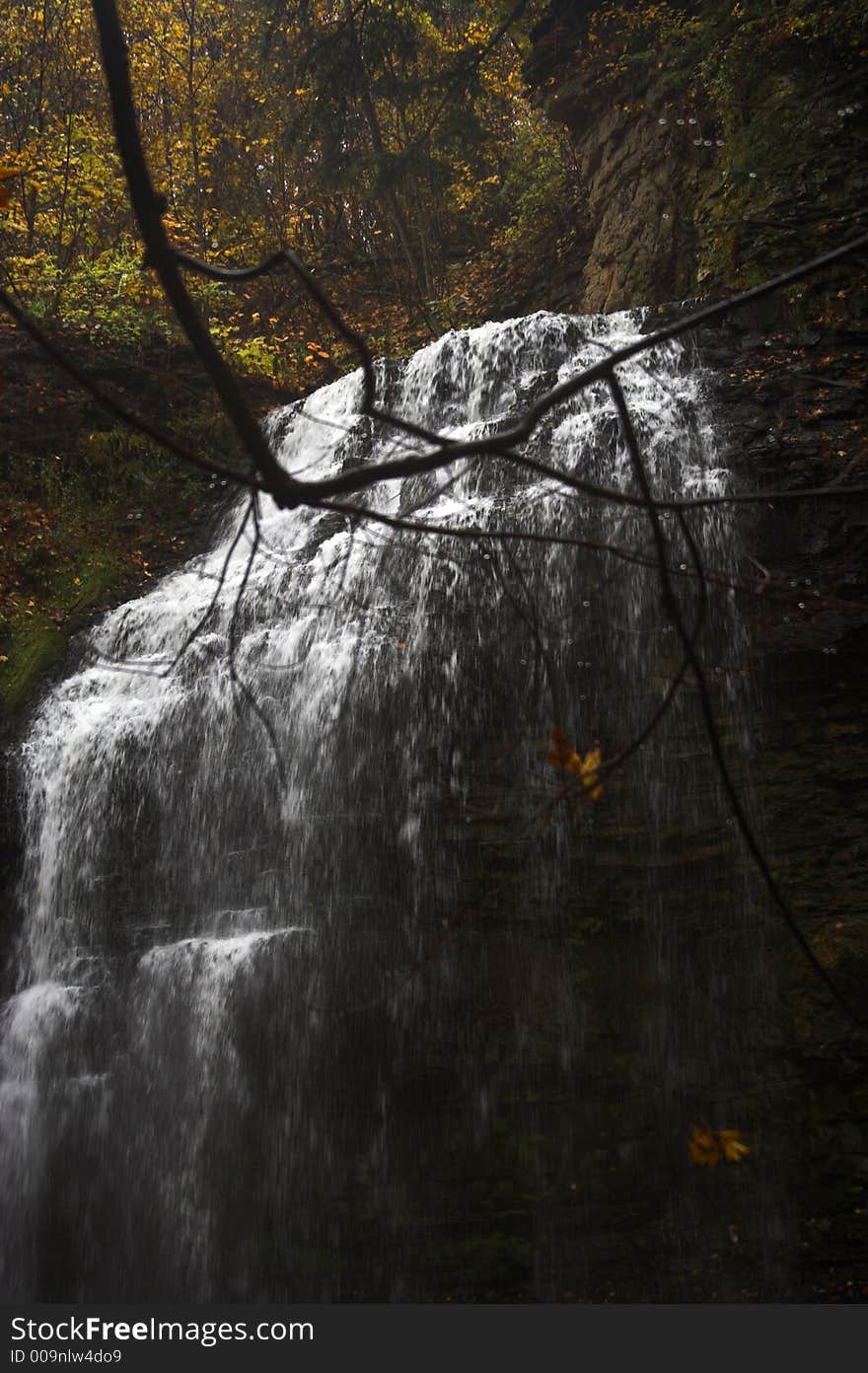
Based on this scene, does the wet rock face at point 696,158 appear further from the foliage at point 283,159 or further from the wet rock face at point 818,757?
the wet rock face at point 818,757

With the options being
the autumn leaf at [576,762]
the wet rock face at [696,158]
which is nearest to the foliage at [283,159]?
the wet rock face at [696,158]

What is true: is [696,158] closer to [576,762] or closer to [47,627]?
[47,627]

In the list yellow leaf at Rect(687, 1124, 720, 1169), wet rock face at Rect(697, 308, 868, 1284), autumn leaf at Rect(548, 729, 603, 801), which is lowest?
yellow leaf at Rect(687, 1124, 720, 1169)

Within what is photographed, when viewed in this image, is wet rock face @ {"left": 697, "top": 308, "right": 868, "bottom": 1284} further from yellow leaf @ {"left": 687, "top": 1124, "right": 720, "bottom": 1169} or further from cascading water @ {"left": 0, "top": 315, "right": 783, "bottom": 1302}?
yellow leaf @ {"left": 687, "top": 1124, "right": 720, "bottom": 1169}

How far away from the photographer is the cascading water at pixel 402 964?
18.6 feet

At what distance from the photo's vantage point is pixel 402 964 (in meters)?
6.28

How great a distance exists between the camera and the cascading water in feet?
18.6

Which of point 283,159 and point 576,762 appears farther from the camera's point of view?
point 283,159

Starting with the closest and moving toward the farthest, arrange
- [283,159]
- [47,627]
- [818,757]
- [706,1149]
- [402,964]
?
[706,1149] < [818,757] < [402,964] < [47,627] < [283,159]

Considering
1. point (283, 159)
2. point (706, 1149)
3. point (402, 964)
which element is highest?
point (283, 159)

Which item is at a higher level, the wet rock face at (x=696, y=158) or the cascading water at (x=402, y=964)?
the wet rock face at (x=696, y=158)

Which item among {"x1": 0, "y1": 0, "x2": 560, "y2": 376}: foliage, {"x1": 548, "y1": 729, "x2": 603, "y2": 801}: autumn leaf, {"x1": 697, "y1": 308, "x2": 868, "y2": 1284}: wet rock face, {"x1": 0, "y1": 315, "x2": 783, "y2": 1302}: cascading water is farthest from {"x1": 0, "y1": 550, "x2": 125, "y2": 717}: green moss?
{"x1": 548, "y1": 729, "x2": 603, "y2": 801}: autumn leaf

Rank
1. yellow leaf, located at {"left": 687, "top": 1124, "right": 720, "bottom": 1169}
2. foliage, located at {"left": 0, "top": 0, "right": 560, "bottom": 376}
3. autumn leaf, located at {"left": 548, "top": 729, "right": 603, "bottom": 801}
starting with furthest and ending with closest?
1. foliage, located at {"left": 0, "top": 0, "right": 560, "bottom": 376}
2. yellow leaf, located at {"left": 687, "top": 1124, "right": 720, "bottom": 1169}
3. autumn leaf, located at {"left": 548, "top": 729, "right": 603, "bottom": 801}

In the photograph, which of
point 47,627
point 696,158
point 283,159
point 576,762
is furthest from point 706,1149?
point 283,159
